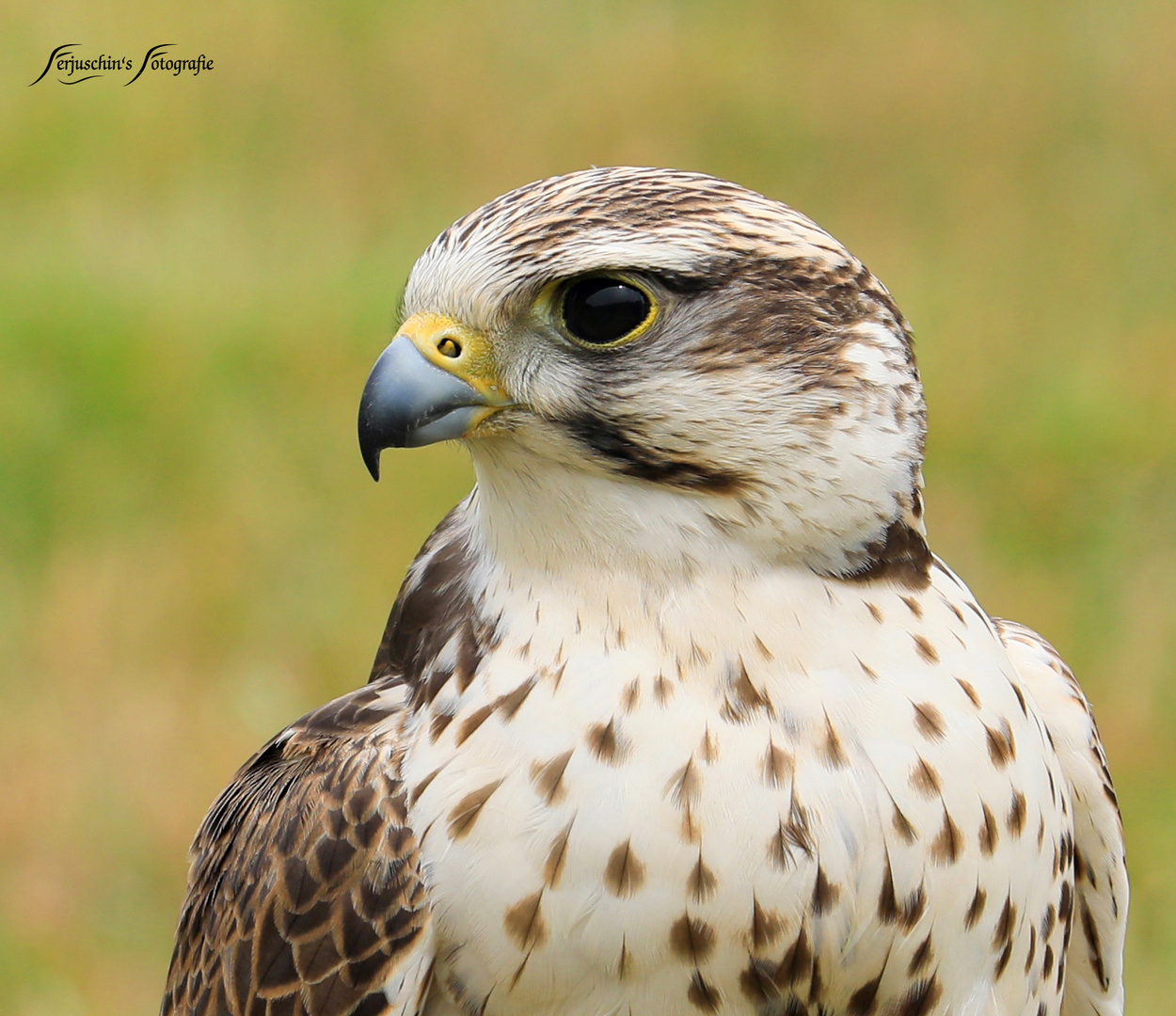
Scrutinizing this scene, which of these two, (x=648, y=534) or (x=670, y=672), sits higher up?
(x=648, y=534)

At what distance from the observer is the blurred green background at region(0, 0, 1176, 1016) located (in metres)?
5.55

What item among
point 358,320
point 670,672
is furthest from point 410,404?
point 358,320

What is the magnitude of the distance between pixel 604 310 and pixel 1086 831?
4.28 feet

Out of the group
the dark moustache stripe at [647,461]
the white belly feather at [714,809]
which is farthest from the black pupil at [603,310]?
the white belly feather at [714,809]

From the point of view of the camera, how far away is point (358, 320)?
23.7 feet

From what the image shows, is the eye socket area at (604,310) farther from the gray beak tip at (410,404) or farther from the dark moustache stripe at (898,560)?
the dark moustache stripe at (898,560)

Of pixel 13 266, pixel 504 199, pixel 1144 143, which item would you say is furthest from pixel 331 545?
pixel 1144 143

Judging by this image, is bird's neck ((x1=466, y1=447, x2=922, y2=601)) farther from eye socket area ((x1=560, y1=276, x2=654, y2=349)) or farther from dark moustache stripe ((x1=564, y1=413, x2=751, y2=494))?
eye socket area ((x1=560, y1=276, x2=654, y2=349))

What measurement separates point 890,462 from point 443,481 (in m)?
4.08

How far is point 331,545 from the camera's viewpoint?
6266mm

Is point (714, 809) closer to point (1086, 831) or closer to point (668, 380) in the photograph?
point (668, 380)

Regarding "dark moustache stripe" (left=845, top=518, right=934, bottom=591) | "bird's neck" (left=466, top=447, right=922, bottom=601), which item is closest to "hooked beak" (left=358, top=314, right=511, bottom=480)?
"bird's neck" (left=466, top=447, right=922, bottom=601)

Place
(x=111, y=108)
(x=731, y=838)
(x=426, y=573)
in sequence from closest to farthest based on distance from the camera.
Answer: (x=731, y=838), (x=426, y=573), (x=111, y=108)

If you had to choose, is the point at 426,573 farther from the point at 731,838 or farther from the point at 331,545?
the point at 331,545
